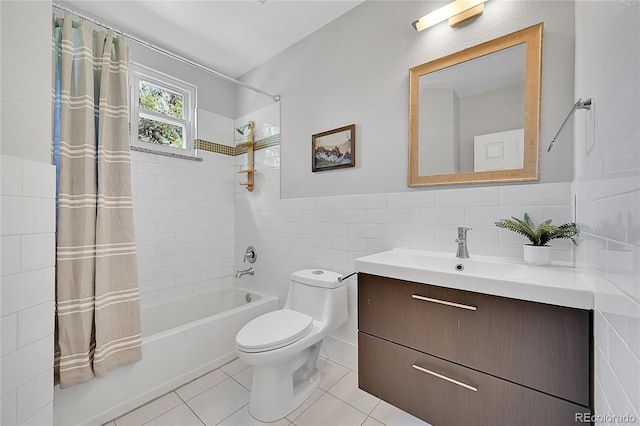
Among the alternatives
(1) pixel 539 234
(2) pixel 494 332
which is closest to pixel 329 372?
(2) pixel 494 332

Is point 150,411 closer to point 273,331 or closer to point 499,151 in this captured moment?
point 273,331

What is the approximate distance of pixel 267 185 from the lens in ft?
8.11

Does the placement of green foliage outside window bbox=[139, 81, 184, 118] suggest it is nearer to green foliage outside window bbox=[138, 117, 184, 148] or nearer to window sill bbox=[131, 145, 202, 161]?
green foliage outside window bbox=[138, 117, 184, 148]

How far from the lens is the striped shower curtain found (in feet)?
4.39

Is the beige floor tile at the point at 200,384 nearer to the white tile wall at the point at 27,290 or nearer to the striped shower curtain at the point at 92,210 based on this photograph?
the striped shower curtain at the point at 92,210

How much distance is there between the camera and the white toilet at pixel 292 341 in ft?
4.55

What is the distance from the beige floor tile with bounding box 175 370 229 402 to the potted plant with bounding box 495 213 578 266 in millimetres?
1982

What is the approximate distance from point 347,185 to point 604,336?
Answer: 1460 mm

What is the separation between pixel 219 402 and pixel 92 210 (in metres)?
1.34

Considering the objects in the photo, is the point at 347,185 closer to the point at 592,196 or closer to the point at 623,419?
the point at 592,196

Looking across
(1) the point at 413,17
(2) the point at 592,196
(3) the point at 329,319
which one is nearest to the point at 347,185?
(3) the point at 329,319

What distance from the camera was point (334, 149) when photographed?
1.98 m

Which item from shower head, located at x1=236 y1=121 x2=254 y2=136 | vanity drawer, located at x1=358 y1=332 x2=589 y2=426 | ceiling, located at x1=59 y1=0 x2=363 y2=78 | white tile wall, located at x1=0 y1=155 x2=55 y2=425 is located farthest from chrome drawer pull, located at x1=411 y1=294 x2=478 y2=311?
shower head, located at x1=236 y1=121 x2=254 y2=136

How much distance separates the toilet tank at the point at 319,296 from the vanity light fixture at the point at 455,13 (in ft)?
5.46
